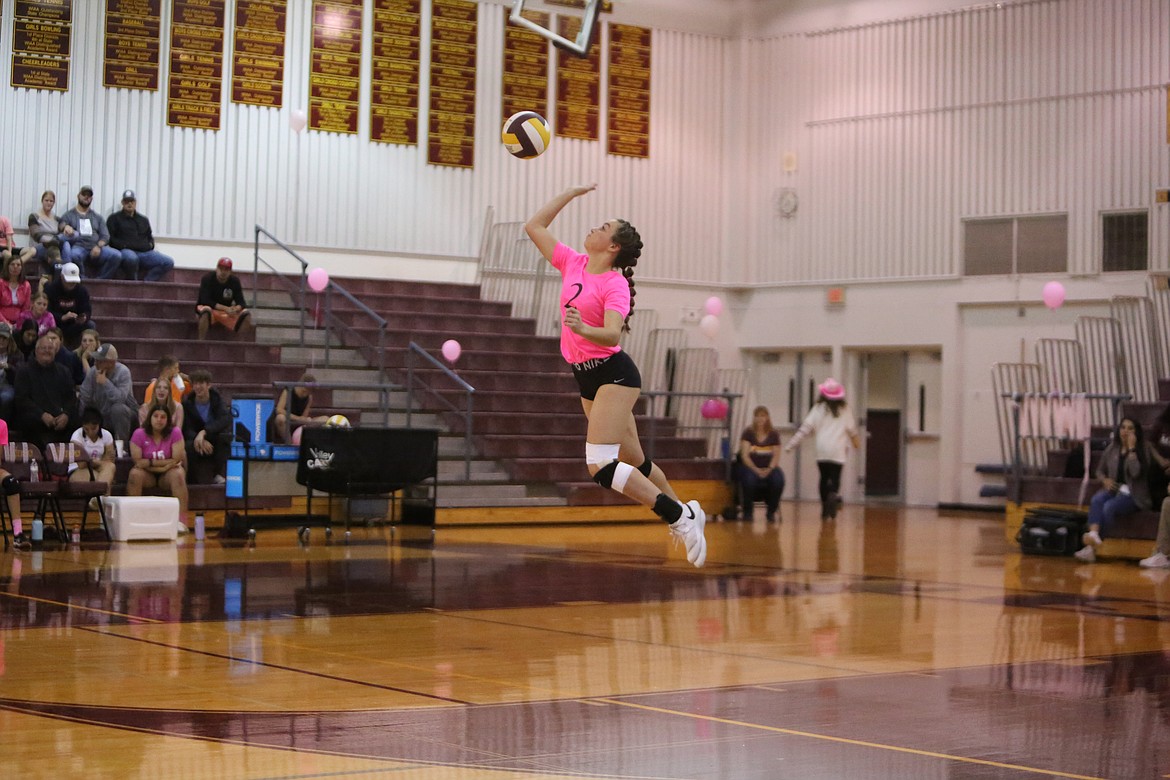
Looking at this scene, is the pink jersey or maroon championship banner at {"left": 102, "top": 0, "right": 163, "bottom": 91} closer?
the pink jersey

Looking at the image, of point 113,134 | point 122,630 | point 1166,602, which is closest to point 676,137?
point 113,134

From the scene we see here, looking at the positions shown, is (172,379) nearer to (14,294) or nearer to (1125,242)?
(14,294)

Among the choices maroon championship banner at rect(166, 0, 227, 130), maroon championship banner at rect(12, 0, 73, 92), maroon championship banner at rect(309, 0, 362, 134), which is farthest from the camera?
maroon championship banner at rect(309, 0, 362, 134)

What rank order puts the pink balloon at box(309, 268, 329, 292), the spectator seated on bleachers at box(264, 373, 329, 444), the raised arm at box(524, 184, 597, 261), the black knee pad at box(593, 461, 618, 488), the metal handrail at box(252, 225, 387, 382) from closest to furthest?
the black knee pad at box(593, 461, 618, 488) → the raised arm at box(524, 184, 597, 261) → the spectator seated on bleachers at box(264, 373, 329, 444) → the metal handrail at box(252, 225, 387, 382) → the pink balloon at box(309, 268, 329, 292)

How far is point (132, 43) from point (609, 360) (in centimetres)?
1416

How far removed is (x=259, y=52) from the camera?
67.8 feet

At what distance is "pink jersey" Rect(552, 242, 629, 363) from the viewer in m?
7.76

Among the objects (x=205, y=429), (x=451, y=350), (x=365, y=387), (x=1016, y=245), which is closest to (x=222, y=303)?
(x=365, y=387)

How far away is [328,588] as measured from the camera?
945 cm

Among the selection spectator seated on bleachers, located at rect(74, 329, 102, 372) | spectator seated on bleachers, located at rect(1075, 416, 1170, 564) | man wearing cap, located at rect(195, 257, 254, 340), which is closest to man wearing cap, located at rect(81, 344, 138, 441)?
spectator seated on bleachers, located at rect(74, 329, 102, 372)

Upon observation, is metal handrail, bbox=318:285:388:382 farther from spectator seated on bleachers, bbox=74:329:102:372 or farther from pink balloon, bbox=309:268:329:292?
spectator seated on bleachers, bbox=74:329:102:372

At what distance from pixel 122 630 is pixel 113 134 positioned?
13.8 m

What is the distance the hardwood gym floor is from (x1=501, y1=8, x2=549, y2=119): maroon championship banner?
12244mm

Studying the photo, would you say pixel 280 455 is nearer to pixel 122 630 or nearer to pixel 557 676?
pixel 122 630
